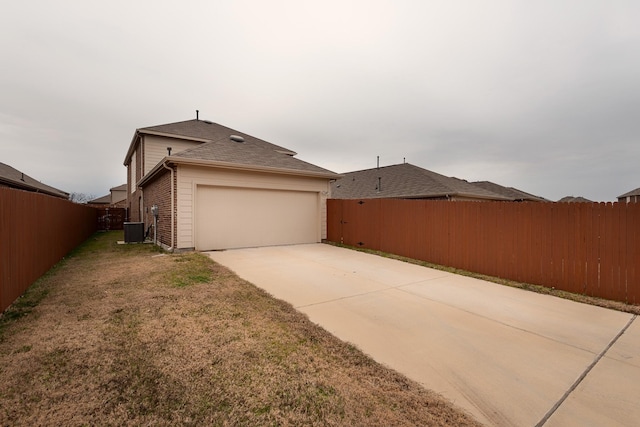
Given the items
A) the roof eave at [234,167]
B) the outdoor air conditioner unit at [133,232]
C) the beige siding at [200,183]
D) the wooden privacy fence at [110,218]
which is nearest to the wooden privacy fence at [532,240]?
the roof eave at [234,167]

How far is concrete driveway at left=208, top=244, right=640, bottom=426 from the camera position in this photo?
6.94ft

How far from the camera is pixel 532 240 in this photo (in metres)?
5.80

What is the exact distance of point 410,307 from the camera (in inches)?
166

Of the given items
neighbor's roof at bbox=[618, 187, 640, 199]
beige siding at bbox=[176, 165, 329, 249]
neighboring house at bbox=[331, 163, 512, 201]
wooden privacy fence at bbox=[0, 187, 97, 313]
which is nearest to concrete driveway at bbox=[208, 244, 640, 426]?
wooden privacy fence at bbox=[0, 187, 97, 313]

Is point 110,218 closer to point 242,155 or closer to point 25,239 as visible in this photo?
point 242,155

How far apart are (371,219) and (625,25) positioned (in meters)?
7.78

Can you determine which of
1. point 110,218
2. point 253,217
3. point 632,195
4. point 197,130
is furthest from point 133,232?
point 632,195

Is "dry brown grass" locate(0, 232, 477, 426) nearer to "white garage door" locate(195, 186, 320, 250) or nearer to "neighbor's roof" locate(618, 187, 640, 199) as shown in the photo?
"white garage door" locate(195, 186, 320, 250)

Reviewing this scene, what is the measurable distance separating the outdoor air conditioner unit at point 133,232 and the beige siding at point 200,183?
435 cm

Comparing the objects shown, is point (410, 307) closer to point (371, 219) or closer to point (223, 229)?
point (371, 219)

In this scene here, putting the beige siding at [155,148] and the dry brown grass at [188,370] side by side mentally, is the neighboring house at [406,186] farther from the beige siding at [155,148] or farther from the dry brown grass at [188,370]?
the dry brown grass at [188,370]

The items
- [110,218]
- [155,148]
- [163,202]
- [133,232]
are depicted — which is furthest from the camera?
[110,218]

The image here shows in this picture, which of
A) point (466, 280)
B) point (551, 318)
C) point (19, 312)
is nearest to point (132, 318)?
point (19, 312)

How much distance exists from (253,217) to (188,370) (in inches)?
305
